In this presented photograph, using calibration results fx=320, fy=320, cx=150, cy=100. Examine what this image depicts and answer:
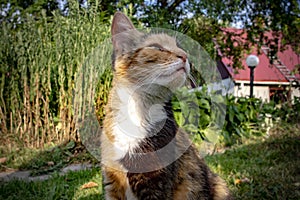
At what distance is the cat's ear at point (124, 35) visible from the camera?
1479 mm

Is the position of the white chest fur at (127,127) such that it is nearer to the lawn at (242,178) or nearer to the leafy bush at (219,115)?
the lawn at (242,178)

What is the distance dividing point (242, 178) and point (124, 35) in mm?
2223

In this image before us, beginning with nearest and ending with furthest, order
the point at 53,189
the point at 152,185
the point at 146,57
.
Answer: the point at 146,57 < the point at 152,185 < the point at 53,189

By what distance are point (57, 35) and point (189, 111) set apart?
1.91 m

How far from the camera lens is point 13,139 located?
4504 millimetres

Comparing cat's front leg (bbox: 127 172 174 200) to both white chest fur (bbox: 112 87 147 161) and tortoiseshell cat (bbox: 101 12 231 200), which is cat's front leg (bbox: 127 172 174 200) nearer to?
tortoiseshell cat (bbox: 101 12 231 200)

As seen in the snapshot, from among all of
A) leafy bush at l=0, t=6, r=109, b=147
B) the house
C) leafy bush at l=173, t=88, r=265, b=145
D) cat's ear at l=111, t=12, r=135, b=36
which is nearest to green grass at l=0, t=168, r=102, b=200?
leafy bush at l=0, t=6, r=109, b=147

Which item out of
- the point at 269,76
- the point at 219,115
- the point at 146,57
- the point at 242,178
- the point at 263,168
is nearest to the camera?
the point at 146,57

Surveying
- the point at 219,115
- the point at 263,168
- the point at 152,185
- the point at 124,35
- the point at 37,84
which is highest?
the point at 124,35

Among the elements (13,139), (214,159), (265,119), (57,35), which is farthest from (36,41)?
(265,119)

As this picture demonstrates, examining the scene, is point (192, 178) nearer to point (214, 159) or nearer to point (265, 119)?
point (214, 159)

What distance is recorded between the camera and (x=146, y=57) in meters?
1.44

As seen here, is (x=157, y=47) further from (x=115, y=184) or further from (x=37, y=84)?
(x=37, y=84)

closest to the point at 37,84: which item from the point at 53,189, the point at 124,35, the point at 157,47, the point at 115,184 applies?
the point at 53,189
